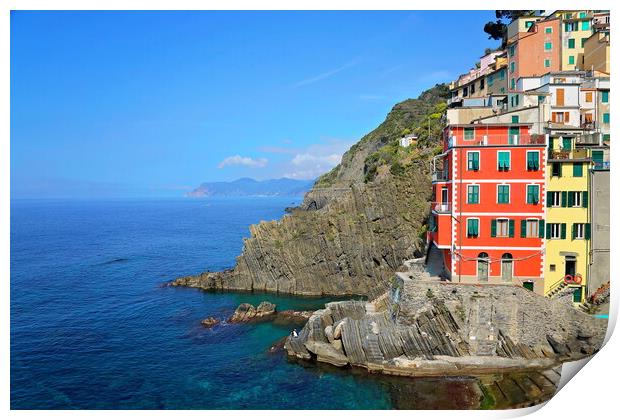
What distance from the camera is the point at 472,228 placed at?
28109 millimetres

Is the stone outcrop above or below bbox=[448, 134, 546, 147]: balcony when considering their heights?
below

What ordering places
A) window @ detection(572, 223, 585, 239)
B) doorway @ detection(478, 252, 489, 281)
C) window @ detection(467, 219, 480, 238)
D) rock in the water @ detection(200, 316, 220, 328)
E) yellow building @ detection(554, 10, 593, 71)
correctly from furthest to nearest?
1. yellow building @ detection(554, 10, 593, 71)
2. rock in the water @ detection(200, 316, 220, 328)
3. doorway @ detection(478, 252, 489, 281)
4. window @ detection(467, 219, 480, 238)
5. window @ detection(572, 223, 585, 239)

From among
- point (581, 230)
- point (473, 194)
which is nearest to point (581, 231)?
point (581, 230)

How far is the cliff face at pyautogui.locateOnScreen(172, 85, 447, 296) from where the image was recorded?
46156mm

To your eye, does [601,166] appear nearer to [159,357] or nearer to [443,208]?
[443,208]

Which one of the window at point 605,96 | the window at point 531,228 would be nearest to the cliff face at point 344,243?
the window at point 605,96

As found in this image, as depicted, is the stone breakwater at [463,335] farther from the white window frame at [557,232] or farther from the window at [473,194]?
the window at [473,194]

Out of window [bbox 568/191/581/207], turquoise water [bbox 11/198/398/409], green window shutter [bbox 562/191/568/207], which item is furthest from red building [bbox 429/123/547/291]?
turquoise water [bbox 11/198/398/409]

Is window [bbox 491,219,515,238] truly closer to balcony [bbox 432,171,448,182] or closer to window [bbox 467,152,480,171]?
window [bbox 467,152,480,171]

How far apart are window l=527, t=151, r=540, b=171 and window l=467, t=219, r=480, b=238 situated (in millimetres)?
4188

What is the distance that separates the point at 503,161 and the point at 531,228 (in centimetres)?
418

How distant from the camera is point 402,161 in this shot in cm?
5772
